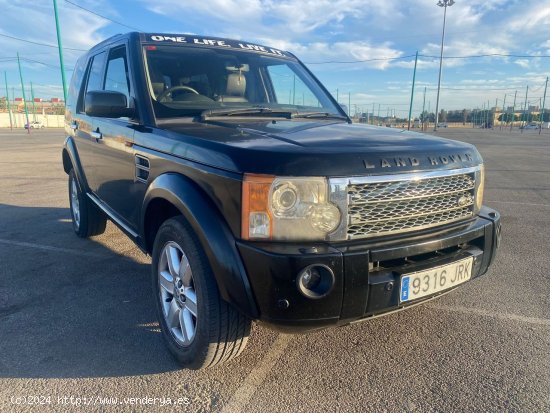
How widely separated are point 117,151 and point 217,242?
5.57 feet

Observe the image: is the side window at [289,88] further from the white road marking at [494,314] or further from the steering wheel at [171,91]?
the white road marking at [494,314]

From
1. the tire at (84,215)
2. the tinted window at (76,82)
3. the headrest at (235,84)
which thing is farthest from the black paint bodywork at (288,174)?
the tinted window at (76,82)

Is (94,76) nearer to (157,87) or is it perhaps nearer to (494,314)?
(157,87)

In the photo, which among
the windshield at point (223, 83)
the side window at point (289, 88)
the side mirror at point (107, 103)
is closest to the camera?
the side mirror at point (107, 103)

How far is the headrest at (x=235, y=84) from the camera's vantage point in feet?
10.9

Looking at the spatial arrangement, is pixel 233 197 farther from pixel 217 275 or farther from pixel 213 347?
pixel 213 347

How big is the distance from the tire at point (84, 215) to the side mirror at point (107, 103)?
190 centimetres

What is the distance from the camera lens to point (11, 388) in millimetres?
2184

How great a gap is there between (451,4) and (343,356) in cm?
4382

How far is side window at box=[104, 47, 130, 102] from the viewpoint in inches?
124

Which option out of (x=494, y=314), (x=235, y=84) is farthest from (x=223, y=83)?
(x=494, y=314)

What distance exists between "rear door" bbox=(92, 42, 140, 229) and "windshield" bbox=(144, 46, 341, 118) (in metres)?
0.25

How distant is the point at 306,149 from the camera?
196cm

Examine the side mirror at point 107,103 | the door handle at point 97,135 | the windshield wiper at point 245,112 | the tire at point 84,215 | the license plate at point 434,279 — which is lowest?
the tire at point 84,215
